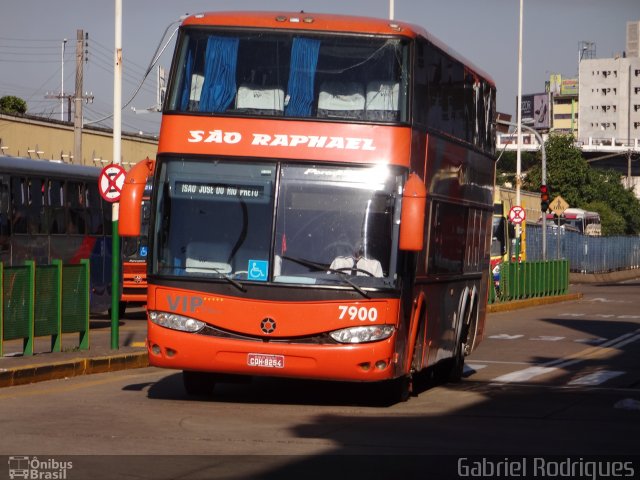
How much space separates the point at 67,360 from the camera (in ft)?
55.9

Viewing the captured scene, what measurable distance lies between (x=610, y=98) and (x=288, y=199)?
7038 inches

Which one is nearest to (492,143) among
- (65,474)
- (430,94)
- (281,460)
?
(430,94)

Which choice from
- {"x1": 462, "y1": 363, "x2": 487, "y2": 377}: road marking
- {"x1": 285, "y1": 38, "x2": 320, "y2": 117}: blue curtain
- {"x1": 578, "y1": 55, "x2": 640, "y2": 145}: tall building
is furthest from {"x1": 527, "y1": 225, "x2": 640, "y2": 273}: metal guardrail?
{"x1": 578, "y1": 55, "x2": 640, "y2": 145}: tall building

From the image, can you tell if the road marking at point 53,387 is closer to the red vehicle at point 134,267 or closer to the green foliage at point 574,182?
the red vehicle at point 134,267

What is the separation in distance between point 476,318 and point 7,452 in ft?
33.9

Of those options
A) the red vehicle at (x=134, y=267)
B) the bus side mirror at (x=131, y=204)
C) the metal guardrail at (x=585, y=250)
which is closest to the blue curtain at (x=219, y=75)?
the bus side mirror at (x=131, y=204)

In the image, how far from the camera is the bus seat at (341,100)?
13367 mm

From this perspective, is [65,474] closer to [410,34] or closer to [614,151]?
[410,34]

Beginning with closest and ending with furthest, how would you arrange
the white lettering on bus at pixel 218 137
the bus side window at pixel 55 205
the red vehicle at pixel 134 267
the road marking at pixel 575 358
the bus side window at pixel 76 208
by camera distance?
the white lettering on bus at pixel 218 137, the road marking at pixel 575 358, the bus side window at pixel 55 205, the bus side window at pixel 76 208, the red vehicle at pixel 134 267

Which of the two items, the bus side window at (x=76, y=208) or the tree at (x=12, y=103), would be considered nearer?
the bus side window at (x=76, y=208)

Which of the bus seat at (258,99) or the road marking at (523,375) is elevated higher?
the bus seat at (258,99)

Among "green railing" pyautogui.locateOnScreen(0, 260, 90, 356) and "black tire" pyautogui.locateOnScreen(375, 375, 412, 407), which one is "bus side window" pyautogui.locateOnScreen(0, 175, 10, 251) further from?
"black tire" pyautogui.locateOnScreen(375, 375, 412, 407)

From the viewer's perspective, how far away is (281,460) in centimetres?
963

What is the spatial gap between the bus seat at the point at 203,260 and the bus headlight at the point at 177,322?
0.47 meters
